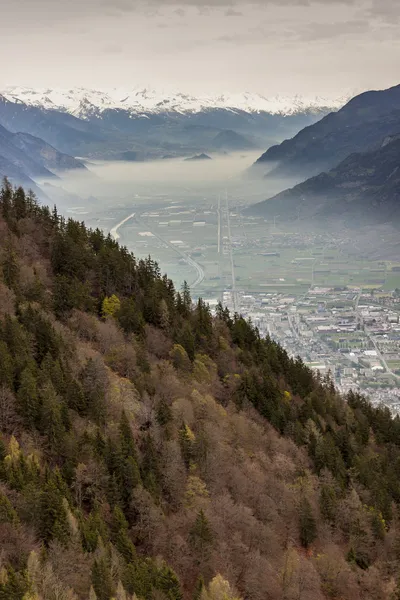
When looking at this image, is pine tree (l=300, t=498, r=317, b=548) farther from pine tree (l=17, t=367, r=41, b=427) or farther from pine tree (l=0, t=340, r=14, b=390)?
pine tree (l=0, t=340, r=14, b=390)

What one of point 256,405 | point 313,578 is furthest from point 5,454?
point 256,405

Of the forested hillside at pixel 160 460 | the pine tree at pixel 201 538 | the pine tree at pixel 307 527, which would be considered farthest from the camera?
the pine tree at pixel 307 527

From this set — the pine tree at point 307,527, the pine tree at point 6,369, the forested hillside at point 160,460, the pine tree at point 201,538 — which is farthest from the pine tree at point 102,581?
the pine tree at point 307,527

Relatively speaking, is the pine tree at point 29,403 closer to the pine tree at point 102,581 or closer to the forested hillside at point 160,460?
the forested hillside at point 160,460

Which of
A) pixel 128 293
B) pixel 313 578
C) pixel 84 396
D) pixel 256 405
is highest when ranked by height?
pixel 128 293

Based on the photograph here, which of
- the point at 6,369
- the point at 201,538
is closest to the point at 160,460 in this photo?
the point at 201,538

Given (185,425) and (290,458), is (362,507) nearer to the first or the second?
(290,458)

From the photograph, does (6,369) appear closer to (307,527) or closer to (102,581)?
(102,581)

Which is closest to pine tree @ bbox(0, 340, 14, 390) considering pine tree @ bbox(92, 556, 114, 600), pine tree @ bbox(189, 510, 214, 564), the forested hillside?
the forested hillside

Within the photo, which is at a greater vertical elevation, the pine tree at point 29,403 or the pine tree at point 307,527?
the pine tree at point 29,403
